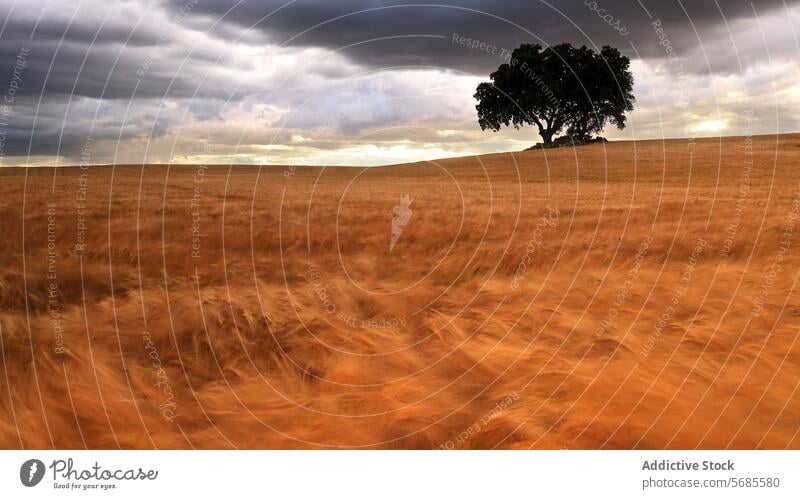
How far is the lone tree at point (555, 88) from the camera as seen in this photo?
163ft

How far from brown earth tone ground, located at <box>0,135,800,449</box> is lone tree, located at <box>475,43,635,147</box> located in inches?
1258

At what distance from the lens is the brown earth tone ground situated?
7426mm

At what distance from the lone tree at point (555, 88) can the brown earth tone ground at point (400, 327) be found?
31.9 meters

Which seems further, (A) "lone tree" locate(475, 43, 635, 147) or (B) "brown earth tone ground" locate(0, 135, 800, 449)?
(A) "lone tree" locate(475, 43, 635, 147)

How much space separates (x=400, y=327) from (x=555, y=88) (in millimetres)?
43199

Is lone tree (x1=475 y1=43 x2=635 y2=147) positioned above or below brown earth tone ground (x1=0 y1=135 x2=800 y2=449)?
above

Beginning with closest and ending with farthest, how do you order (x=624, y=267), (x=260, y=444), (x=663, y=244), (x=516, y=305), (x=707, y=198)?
(x=260, y=444), (x=516, y=305), (x=624, y=267), (x=663, y=244), (x=707, y=198)

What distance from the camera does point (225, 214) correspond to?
1884cm

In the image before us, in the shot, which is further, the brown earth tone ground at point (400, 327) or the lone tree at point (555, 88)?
the lone tree at point (555, 88)

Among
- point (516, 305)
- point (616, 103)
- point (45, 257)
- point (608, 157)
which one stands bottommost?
point (516, 305)

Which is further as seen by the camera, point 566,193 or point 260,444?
point 566,193

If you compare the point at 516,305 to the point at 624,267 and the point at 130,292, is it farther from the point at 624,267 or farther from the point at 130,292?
the point at 130,292

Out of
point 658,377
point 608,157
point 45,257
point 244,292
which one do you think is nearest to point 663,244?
point 658,377

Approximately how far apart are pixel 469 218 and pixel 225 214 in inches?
290
